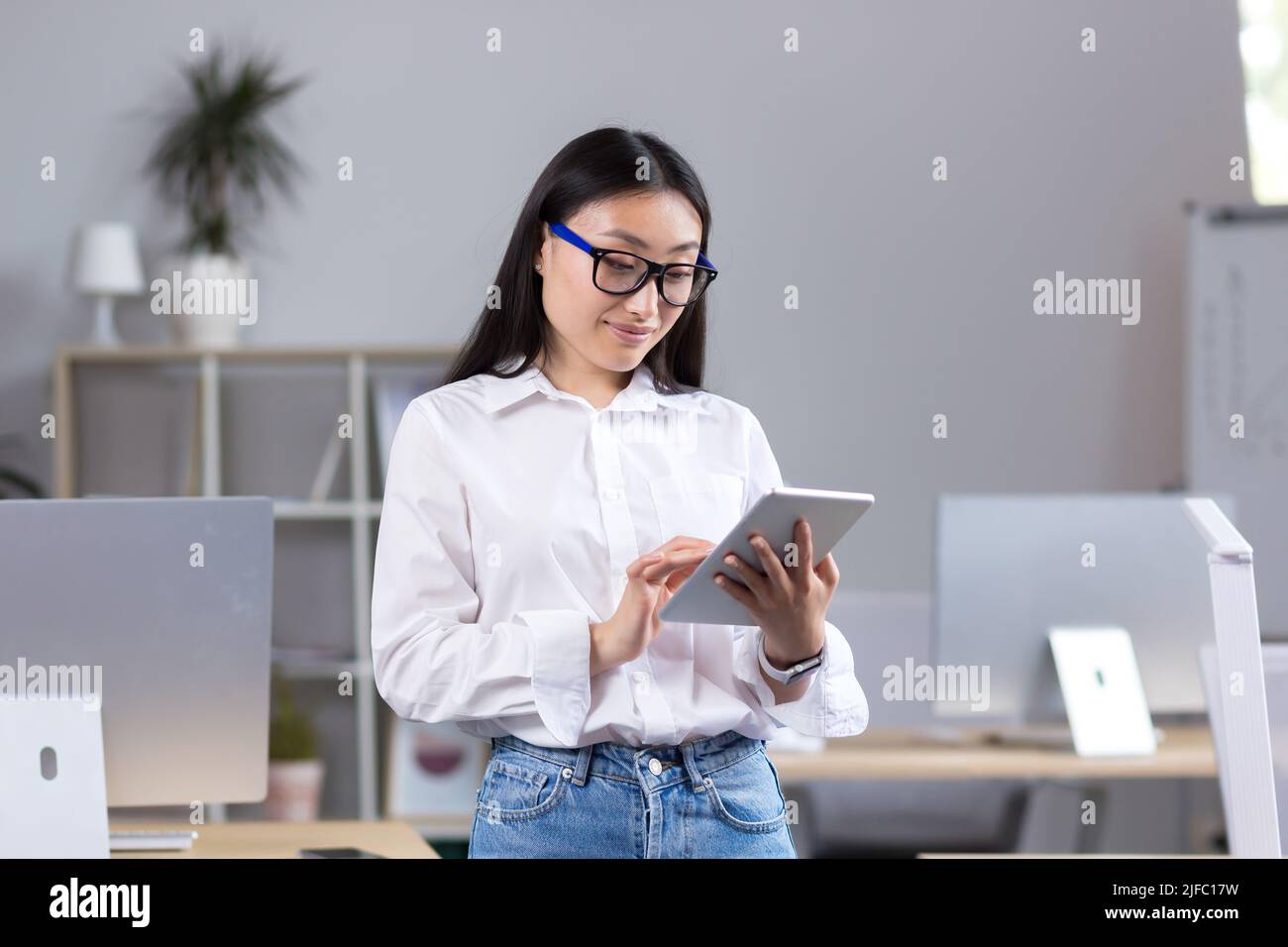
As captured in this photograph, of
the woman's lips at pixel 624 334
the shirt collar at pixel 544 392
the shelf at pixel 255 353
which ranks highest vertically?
the shelf at pixel 255 353

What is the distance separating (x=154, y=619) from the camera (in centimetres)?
135

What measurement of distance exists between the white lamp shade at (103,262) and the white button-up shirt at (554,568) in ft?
8.76

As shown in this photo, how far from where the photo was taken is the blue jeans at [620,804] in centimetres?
119

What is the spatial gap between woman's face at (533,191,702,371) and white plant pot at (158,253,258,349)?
8.62 feet

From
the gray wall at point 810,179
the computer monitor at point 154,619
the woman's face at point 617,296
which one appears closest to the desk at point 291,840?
the computer monitor at point 154,619

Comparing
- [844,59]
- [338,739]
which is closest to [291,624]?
[338,739]

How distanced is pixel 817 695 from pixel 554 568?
0.92ft

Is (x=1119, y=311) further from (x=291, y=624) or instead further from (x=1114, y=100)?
(x=291, y=624)

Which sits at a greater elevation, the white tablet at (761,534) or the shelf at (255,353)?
the shelf at (255,353)

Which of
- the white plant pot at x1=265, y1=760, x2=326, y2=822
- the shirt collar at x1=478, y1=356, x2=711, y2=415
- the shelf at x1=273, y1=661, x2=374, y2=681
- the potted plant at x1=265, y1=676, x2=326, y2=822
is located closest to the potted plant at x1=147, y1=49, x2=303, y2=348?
the shelf at x1=273, y1=661, x2=374, y2=681

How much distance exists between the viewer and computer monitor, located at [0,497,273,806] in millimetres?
1314

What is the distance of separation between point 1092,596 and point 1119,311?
1.65 metres
